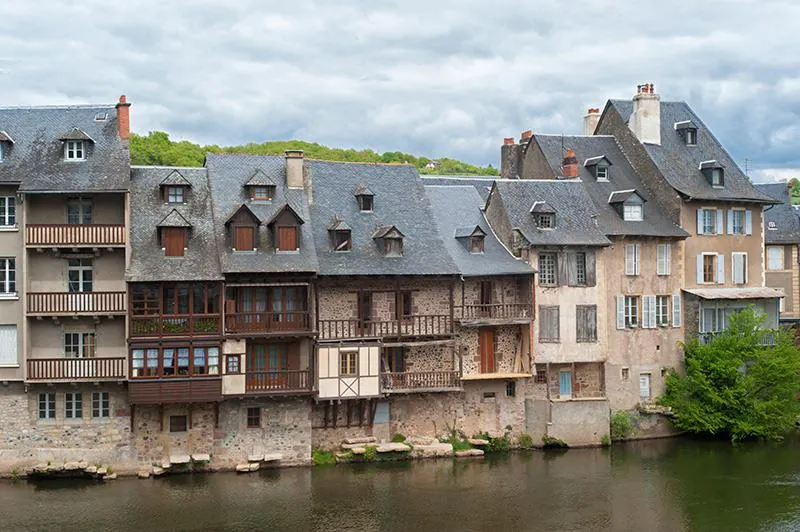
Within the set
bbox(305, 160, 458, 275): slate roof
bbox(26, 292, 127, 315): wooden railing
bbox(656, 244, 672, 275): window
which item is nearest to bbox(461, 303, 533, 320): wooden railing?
bbox(305, 160, 458, 275): slate roof

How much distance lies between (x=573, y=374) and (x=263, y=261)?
650 inches

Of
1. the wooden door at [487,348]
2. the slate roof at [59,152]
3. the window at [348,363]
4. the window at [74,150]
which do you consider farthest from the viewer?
the wooden door at [487,348]

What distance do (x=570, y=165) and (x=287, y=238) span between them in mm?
17100

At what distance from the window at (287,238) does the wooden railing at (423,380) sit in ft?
23.4

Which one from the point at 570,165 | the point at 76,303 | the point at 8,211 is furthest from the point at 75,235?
the point at 570,165

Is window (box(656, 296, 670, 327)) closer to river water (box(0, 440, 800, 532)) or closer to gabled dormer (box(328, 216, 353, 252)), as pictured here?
river water (box(0, 440, 800, 532))

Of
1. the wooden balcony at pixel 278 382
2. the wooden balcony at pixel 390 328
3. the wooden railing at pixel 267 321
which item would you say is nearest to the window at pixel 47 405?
the wooden railing at pixel 267 321

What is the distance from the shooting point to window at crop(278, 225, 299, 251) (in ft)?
139

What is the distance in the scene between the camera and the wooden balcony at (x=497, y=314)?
4531cm

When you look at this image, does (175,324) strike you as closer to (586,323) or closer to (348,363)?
(348,363)

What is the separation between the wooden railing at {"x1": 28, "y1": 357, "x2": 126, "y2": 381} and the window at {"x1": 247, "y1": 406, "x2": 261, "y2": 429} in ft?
18.1

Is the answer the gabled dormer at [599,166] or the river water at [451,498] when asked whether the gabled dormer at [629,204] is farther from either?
the river water at [451,498]

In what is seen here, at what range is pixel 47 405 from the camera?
40.5 m

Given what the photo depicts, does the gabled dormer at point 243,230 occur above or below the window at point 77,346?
above
